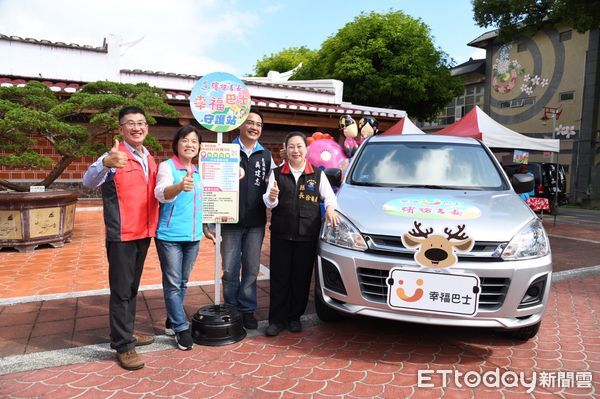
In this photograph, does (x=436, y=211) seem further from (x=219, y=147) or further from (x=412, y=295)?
(x=219, y=147)

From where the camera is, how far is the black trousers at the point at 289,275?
131 inches

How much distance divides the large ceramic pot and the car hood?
16.5 feet

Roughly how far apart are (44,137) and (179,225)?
14.7 ft

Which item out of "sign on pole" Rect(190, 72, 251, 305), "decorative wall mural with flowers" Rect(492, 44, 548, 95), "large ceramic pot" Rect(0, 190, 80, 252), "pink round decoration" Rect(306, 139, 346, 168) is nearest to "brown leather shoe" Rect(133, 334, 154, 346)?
"sign on pole" Rect(190, 72, 251, 305)

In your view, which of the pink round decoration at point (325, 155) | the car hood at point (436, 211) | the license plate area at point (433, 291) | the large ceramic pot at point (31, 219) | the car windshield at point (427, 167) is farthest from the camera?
the large ceramic pot at point (31, 219)

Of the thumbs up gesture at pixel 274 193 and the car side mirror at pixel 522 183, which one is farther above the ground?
the car side mirror at pixel 522 183

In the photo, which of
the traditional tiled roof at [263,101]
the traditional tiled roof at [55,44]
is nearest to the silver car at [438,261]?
the traditional tiled roof at [263,101]

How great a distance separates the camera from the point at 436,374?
274 cm

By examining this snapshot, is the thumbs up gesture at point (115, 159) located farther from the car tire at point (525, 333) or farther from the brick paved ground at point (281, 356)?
the car tire at point (525, 333)

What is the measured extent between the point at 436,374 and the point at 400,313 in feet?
1.52

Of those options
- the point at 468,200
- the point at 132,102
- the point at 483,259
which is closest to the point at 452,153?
the point at 468,200

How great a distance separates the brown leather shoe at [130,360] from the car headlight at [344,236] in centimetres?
154

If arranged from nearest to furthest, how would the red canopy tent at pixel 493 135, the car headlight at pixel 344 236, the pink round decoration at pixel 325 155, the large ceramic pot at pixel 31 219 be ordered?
1. the car headlight at pixel 344 236
2. the pink round decoration at pixel 325 155
3. the large ceramic pot at pixel 31 219
4. the red canopy tent at pixel 493 135

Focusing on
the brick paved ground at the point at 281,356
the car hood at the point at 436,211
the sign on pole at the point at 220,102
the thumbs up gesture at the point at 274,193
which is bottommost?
the brick paved ground at the point at 281,356
